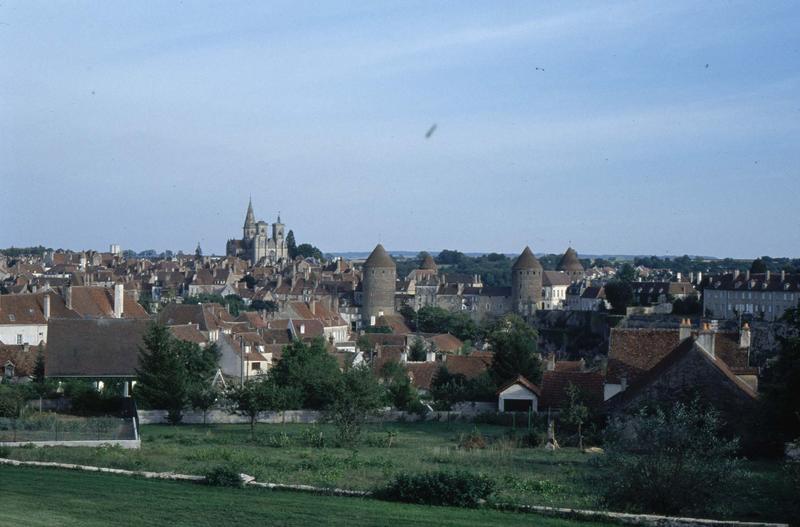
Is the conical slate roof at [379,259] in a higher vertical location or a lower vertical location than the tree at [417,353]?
higher

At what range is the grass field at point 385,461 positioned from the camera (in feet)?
54.3

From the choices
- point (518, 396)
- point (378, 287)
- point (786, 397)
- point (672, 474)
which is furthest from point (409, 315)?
point (672, 474)

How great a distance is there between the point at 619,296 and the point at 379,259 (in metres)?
24.3

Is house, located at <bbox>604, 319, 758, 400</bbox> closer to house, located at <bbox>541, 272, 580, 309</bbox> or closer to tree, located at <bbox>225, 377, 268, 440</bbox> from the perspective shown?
tree, located at <bbox>225, 377, 268, 440</bbox>

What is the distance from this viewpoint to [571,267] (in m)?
127

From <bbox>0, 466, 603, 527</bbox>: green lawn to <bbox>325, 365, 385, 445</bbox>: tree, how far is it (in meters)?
9.15

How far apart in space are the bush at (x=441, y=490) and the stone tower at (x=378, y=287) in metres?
83.0

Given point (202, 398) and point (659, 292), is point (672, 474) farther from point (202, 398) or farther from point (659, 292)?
point (659, 292)

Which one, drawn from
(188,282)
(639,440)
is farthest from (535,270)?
(639,440)

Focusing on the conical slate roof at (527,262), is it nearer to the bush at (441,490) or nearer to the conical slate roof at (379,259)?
the conical slate roof at (379,259)

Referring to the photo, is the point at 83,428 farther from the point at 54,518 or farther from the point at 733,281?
the point at 733,281

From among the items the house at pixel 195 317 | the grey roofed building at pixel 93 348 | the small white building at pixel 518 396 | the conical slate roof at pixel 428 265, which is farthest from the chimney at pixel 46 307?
the conical slate roof at pixel 428 265

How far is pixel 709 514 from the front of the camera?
15.0 metres

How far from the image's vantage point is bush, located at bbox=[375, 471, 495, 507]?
15.4 metres
